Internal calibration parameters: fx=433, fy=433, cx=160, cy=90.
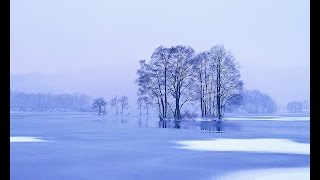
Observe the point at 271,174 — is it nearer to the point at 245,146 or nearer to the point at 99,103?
the point at 245,146

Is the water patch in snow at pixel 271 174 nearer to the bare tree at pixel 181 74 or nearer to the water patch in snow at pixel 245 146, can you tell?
the water patch in snow at pixel 245 146

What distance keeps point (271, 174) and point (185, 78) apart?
420 inches

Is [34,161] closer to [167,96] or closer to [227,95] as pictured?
[167,96]

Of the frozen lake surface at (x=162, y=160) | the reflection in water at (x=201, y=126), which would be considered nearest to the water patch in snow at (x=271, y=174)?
the frozen lake surface at (x=162, y=160)

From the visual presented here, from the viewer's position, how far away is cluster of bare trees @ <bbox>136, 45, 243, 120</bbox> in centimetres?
1420

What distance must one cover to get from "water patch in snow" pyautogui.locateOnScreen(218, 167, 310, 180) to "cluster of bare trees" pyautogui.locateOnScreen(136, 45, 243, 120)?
9.96 metres

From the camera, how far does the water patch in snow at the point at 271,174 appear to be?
144 inches

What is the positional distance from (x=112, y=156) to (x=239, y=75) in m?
9.58

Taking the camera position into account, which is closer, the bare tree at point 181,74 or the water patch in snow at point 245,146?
the water patch in snow at point 245,146

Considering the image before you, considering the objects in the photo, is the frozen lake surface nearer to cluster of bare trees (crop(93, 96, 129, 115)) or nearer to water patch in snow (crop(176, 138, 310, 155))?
water patch in snow (crop(176, 138, 310, 155))

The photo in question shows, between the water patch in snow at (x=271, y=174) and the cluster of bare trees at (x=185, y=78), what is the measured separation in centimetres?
996

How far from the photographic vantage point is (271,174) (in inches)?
151

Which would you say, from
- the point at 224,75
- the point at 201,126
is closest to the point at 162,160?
the point at 201,126
